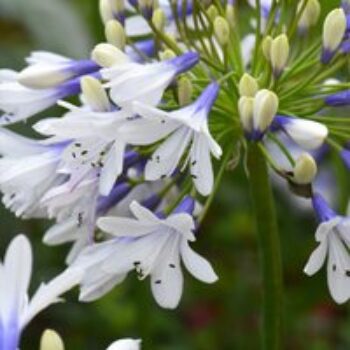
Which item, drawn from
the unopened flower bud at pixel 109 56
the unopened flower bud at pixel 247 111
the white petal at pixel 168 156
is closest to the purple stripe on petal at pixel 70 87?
the unopened flower bud at pixel 109 56

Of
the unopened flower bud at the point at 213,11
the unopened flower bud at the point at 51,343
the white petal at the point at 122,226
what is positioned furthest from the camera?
the unopened flower bud at the point at 213,11

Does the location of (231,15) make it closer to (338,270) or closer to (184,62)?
(184,62)

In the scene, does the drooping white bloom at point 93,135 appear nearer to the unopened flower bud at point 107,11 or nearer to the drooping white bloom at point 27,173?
the drooping white bloom at point 27,173

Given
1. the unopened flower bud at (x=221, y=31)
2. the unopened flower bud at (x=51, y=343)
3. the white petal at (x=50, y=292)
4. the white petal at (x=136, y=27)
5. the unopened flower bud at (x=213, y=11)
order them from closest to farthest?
the unopened flower bud at (x=51, y=343)
the white petal at (x=50, y=292)
the unopened flower bud at (x=221, y=31)
the unopened flower bud at (x=213, y=11)
the white petal at (x=136, y=27)

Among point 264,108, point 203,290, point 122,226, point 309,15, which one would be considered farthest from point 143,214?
point 203,290

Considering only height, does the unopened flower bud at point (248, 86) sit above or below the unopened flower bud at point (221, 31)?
below

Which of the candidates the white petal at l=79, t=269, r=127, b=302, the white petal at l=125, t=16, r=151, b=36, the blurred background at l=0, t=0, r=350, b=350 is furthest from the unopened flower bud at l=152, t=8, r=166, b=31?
the blurred background at l=0, t=0, r=350, b=350
